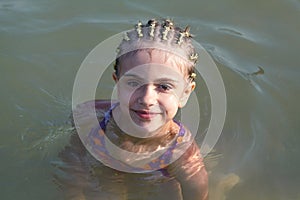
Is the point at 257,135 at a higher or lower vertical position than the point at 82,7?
lower

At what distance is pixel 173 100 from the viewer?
2.99 meters

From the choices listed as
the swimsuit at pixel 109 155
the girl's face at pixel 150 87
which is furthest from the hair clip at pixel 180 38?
the swimsuit at pixel 109 155

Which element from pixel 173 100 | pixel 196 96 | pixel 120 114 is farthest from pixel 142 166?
pixel 196 96

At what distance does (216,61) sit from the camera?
15.7 feet

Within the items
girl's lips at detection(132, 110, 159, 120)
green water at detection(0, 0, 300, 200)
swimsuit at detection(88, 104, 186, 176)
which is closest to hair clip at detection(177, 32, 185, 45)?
girl's lips at detection(132, 110, 159, 120)

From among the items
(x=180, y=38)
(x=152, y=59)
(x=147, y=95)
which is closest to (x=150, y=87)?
(x=147, y=95)

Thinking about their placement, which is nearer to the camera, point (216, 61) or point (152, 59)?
point (152, 59)

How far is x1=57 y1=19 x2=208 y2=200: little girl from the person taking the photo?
2.90 metres

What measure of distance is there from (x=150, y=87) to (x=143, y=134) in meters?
0.45

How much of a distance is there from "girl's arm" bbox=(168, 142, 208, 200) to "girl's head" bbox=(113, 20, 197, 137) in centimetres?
35

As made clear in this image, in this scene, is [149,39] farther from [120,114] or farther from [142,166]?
[142,166]

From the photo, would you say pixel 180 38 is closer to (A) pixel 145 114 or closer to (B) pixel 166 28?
(B) pixel 166 28

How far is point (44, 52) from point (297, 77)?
7.46 feet

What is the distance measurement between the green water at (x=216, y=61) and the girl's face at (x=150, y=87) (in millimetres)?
863
